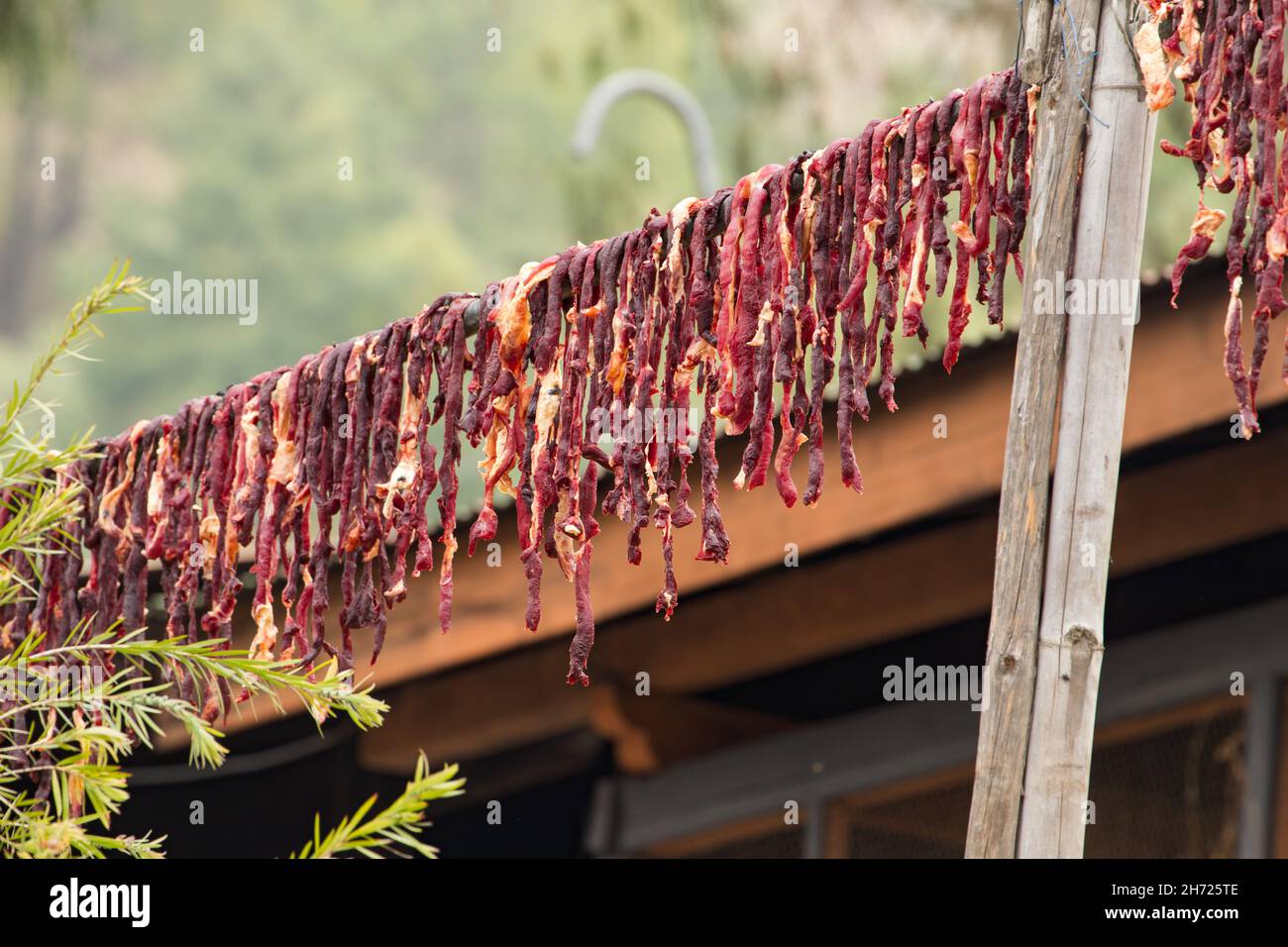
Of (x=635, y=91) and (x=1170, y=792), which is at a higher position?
(x=635, y=91)

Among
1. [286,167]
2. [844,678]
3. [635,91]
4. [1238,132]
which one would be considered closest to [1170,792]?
[844,678]

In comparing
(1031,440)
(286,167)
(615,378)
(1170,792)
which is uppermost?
(286,167)

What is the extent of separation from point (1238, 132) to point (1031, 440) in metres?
0.46

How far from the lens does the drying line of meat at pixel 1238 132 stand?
6.78 ft

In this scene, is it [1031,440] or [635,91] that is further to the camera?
[635,91]

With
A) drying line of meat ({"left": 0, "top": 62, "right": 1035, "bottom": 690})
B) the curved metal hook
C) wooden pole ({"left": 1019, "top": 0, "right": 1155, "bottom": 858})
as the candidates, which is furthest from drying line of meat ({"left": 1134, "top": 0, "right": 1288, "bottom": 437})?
the curved metal hook

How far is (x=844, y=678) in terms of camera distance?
5.26 meters

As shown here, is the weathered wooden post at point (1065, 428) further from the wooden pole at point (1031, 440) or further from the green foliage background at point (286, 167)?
the green foliage background at point (286, 167)

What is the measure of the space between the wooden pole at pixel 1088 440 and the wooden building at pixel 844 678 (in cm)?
139

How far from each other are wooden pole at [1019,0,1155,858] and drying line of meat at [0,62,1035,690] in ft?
0.38

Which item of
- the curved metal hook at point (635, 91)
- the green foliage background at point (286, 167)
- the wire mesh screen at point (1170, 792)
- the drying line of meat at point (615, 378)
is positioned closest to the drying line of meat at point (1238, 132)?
the drying line of meat at point (615, 378)

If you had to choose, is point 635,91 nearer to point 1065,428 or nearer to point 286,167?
point 1065,428

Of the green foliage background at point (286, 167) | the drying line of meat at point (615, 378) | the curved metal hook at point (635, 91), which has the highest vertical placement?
the green foliage background at point (286, 167)

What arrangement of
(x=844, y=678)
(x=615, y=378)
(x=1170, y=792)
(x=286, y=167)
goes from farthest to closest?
(x=286, y=167)
(x=844, y=678)
(x=1170, y=792)
(x=615, y=378)
